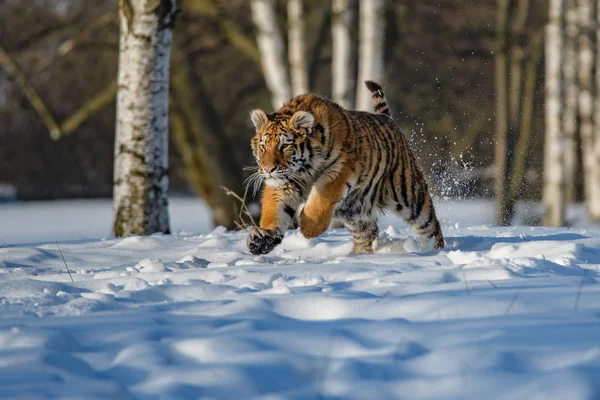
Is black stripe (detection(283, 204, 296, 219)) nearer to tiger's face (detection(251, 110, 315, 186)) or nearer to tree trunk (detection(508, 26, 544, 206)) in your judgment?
tiger's face (detection(251, 110, 315, 186))

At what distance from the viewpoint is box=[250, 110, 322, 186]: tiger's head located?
18.1 feet

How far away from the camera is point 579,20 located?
18.5 metres

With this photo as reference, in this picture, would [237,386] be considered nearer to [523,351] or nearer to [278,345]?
[278,345]

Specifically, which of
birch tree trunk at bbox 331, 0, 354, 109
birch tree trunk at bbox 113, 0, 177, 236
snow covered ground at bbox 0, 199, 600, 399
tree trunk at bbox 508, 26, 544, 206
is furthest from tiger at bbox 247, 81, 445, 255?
tree trunk at bbox 508, 26, 544, 206

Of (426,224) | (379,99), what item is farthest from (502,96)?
(426,224)

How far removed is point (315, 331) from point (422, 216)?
319 cm

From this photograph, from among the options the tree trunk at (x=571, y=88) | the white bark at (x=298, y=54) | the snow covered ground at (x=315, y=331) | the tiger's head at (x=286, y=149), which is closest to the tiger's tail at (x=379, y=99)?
the tiger's head at (x=286, y=149)

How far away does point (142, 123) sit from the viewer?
7930mm

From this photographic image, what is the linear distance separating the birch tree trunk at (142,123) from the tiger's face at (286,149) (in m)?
2.54

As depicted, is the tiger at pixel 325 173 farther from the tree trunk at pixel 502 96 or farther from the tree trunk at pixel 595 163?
the tree trunk at pixel 595 163

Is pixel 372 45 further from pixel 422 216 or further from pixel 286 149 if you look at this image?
pixel 286 149

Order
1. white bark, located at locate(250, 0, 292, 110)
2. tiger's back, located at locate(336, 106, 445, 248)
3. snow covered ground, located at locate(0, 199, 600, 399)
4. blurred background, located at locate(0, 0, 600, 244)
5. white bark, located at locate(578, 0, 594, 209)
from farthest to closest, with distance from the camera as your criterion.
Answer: white bark, located at locate(578, 0, 594, 209)
blurred background, located at locate(0, 0, 600, 244)
white bark, located at locate(250, 0, 292, 110)
tiger's back, located at locate(336, 106, 445, 248)
snow covered ground, located at locate(0, 199, 600, 399)

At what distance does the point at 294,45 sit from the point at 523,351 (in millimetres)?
9987

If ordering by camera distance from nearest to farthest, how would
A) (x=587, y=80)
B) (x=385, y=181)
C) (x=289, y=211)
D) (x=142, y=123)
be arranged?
(x=289, y=211) → (x=385, y=181) → (x=142, y=123) → (x=587, y=80)
